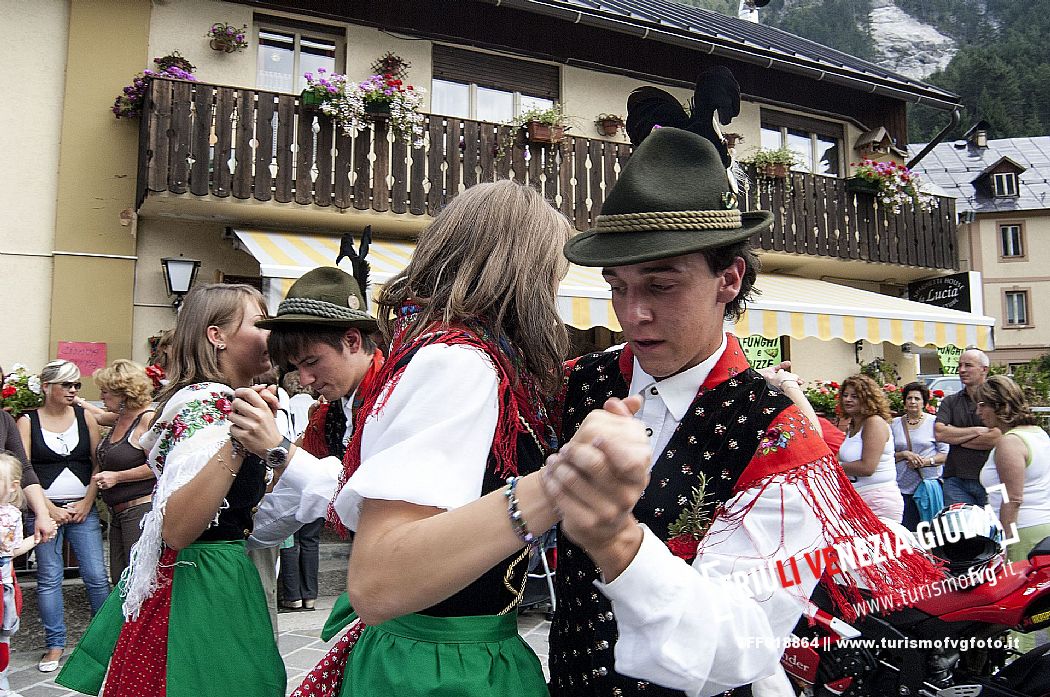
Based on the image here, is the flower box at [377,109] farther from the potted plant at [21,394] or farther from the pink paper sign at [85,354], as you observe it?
the potted plant at [21,394]

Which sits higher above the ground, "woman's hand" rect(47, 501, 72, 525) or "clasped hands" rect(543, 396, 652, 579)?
"clasped hands" rect(543, 396, 652, 579)

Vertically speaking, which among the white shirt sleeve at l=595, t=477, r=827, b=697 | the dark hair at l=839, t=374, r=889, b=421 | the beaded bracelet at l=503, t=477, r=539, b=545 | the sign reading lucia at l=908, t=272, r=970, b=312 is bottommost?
the white shirt sleeve at l=595, t=477, r=827, b=697

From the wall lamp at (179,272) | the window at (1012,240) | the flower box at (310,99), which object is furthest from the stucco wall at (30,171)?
the window at (1012,240)

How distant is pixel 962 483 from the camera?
20.4ft

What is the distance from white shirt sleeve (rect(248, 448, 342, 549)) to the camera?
7.92ft

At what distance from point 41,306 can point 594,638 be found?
9.28 meters

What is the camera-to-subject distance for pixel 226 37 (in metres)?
9.30

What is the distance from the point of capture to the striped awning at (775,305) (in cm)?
802

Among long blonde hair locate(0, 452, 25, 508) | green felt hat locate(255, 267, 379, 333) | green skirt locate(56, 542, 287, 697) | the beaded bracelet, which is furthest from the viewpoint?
long blonde hair locate(0, 452, 25, 508)

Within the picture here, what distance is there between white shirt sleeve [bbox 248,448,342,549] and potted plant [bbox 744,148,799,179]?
10.7 m

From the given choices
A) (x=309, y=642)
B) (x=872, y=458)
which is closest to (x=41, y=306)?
(x=309, y=642)

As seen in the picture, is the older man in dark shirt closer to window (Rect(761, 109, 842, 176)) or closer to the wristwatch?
the wristwatch

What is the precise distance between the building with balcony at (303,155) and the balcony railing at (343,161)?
0.02m

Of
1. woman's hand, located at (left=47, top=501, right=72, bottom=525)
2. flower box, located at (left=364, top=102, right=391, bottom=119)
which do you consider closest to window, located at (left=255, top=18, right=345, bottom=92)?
flower box, located at (left=364, top=102, right=391, bottom=119)
